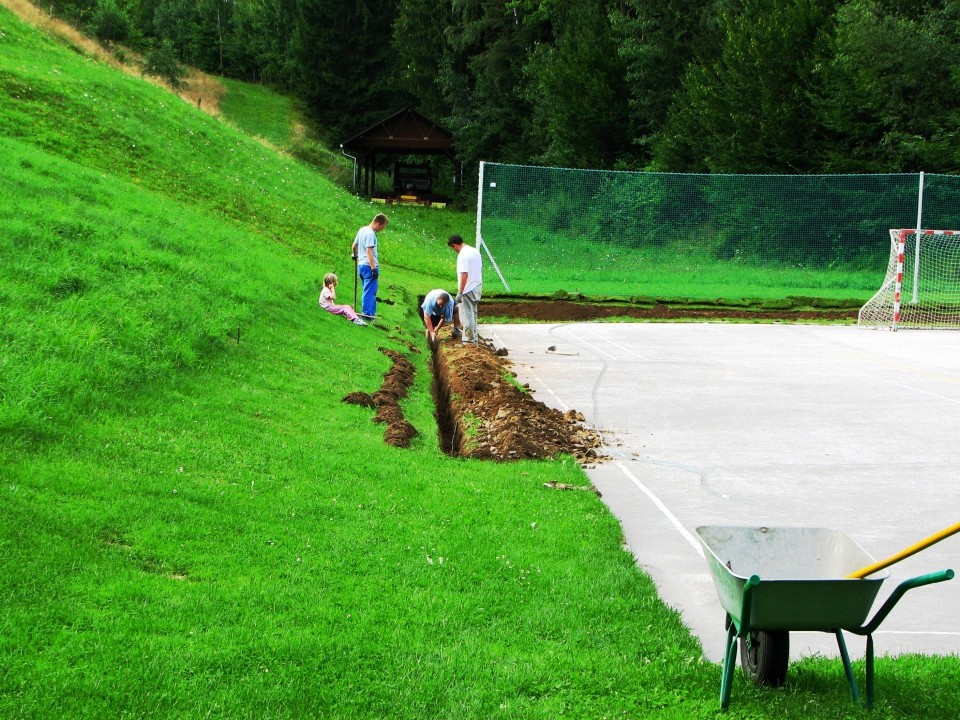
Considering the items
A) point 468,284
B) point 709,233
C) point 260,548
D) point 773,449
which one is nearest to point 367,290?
point 468,284

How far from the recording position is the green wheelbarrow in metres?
4.15

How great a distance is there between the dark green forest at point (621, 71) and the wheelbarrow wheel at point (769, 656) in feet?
109

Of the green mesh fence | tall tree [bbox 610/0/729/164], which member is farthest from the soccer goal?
tall tree [bbox 610/0/729/164]

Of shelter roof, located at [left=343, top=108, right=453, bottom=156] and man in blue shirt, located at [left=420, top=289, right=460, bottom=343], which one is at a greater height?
shelter roof, located at [left=343, top=108, right=453, bottom=156]

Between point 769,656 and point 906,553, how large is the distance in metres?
0.89

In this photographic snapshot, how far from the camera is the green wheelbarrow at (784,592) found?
163 inches

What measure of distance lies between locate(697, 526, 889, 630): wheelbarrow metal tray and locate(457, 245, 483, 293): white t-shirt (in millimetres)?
11792

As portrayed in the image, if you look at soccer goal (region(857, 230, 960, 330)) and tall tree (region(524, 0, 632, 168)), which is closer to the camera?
soccer goal (region(857, 230, 960, 330))

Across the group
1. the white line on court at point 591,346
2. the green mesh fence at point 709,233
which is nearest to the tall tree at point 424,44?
the green mesh fence at point 709,233

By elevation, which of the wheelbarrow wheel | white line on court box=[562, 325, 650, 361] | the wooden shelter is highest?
the wooden shelter

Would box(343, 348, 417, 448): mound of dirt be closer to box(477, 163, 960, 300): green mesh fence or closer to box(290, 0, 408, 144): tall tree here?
box(477, 163, 960, 300): green mesh fence

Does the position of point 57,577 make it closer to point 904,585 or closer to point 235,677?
point 235,677

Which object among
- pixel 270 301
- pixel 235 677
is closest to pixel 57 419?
pixel 235 677

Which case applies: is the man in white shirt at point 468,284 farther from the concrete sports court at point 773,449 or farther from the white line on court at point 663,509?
the white line on court at point 663,509
